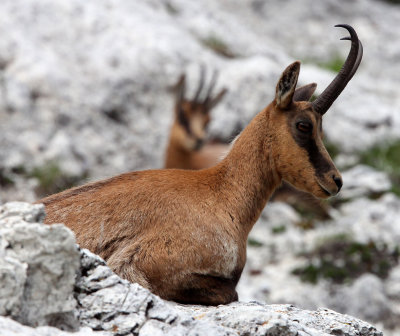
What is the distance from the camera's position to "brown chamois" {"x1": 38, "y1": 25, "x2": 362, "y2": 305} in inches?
239

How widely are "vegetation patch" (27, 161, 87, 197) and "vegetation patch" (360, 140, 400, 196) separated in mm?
7074

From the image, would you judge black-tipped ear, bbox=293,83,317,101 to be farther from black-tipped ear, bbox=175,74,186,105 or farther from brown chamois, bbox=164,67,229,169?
black-tipped ear, bbox=175,74,186,105

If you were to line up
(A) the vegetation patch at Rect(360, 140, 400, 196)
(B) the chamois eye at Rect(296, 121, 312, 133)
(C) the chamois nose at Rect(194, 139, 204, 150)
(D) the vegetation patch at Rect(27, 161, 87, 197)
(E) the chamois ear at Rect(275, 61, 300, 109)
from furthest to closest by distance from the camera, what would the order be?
(A) the vegetation patch at Rect(360, 140, 400, 196), (C) the chamois nose at Rect(194, 139, 204, 150), (D) the vegetation patch at Rect(27, 161, 87, 197), (B) the chamois eye at Rect(296, 121, 312, 133), (E) the chamois ear at Rect(275, 61, 300, 109)

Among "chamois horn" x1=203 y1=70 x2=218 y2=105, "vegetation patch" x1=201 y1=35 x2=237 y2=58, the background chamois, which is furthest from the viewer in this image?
"vegetation patch" x1=201 y1=35 x2=237 y2=58

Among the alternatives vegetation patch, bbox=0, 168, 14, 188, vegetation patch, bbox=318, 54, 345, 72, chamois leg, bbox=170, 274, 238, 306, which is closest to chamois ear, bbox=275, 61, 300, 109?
chamois leg, bbox=170, 274, 238, 306

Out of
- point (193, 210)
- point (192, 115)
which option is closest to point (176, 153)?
point (192, 115)

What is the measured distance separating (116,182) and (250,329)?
231cm

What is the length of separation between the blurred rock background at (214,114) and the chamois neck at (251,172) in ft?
16.9

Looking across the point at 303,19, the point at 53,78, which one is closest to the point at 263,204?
the point at 53,78

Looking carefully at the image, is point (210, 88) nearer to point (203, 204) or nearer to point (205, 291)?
point (203, 204)

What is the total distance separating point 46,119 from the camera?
14.7 m

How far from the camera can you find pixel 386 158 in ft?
53.1

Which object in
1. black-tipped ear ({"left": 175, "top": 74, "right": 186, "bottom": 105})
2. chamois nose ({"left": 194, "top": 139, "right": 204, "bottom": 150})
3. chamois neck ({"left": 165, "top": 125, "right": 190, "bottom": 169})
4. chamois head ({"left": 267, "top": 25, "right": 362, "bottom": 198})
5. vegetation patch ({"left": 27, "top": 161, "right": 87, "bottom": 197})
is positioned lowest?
vegetation patch ({"left": 27, "top": 161, "right": 87, "bottom": 197})

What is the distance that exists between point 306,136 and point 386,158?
979 centimetres
